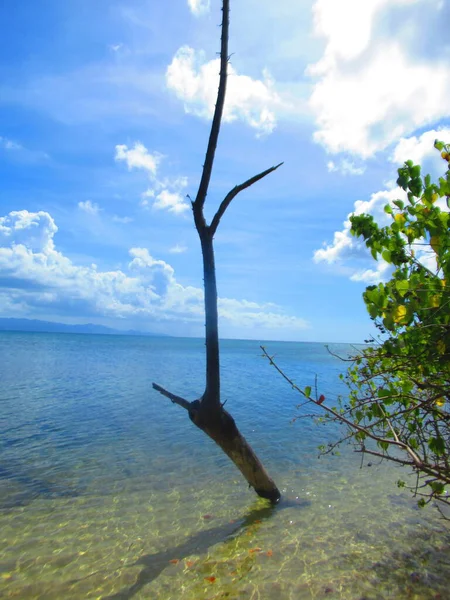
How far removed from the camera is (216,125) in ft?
22.1

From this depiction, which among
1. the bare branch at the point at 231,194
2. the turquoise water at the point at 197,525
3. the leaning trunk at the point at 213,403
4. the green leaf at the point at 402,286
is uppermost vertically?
the bare branch at the point at 231,194

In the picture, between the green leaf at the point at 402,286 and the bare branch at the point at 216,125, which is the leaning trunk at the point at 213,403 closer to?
the bare branch at the point at 216,125

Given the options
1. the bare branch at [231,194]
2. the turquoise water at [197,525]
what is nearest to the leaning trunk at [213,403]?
the bare branch at [231,194]

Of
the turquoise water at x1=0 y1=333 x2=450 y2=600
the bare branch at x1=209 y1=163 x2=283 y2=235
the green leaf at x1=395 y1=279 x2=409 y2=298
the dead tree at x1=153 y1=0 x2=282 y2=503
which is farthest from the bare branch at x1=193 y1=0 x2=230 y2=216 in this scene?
the turquoise water at x1=0 y1=333 x2=450 y2=600

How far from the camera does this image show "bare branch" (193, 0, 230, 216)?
612 centimetres

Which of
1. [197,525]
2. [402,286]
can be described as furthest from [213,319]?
[197,525]

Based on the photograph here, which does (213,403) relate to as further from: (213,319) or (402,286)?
(402,286)

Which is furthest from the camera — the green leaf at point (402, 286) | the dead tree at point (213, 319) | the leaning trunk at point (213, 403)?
the leaning trunk at point (213, 403)

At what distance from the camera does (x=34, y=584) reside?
6.12m

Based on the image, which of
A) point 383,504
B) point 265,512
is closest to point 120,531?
point 265,512

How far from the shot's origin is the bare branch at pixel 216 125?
612 cm

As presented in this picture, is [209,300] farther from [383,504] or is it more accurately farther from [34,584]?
[383,504]

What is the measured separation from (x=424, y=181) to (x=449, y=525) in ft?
27.2

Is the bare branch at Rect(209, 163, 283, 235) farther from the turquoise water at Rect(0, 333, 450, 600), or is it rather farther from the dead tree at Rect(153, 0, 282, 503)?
the turquoise water at Rect(0, 333, 450, 600)
